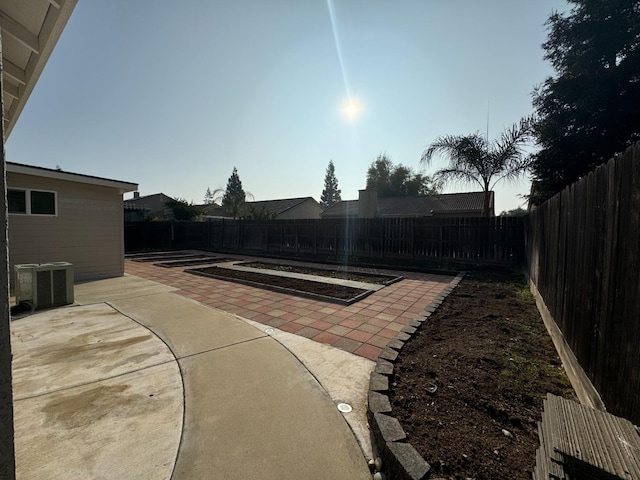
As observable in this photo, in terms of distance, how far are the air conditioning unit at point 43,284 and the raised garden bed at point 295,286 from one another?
2982mm

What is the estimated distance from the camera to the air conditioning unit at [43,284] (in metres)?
4.49

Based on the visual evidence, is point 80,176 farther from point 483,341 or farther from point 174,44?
point 483,341

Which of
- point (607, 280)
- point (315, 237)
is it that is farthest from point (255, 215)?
point (607, 280)

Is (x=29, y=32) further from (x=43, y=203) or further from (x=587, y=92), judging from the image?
(x=587, y=92)

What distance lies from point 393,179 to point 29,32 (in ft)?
120

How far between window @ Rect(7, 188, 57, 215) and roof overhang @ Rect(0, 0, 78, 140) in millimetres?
4506

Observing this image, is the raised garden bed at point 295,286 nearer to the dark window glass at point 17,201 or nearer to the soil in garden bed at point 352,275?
the soil in garden bed at point 352,275

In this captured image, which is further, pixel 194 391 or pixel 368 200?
pixel 368 200

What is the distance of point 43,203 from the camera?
6516mm

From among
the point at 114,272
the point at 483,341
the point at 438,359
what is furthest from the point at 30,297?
the point at 483,341

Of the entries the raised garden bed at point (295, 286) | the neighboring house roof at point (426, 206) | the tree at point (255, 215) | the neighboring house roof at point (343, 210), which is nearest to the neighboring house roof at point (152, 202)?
the tree at point (255, 215)

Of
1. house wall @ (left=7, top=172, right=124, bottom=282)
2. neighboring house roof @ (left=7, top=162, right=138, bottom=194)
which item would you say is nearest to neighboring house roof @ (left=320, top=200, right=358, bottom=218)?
neighboring house roof @ (left=7, top=162, right=138, bottom=194)

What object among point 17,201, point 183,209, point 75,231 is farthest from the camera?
point 183,209

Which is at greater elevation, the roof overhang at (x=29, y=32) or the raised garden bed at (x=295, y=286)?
the roof overhang at (x=29, y=32)
